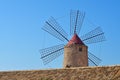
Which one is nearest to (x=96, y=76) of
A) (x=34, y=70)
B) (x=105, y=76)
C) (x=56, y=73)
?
(x=105, y=76)

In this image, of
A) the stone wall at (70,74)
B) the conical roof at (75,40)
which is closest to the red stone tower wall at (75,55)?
the conical roof at (75,40)

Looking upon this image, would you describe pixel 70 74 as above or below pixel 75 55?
below

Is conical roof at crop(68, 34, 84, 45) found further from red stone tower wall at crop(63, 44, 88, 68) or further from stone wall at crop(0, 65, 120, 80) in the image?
stone wall at crop(0, 65, 120, 80)

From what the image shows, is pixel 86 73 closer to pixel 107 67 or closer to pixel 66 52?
pixel 107 67

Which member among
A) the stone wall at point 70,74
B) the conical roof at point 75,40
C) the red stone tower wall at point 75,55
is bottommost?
the stone wall at point 70,74

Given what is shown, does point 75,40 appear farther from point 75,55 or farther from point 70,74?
point 70,74

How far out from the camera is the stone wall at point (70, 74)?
63.8ft

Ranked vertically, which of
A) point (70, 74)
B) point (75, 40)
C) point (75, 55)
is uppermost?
point (75, 40)

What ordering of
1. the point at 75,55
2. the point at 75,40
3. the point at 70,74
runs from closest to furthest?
the point at 70,74 → the point at 75,55 → the point at 75,40

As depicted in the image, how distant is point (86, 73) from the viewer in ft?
Result: 67.2

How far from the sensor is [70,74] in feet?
69.6

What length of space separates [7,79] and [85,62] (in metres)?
5.66

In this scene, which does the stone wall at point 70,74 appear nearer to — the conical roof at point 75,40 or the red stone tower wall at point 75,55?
the red stone tower wall at point 75,55

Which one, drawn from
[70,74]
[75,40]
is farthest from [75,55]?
[70,74]
